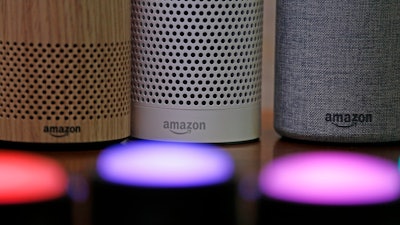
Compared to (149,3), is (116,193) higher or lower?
lower

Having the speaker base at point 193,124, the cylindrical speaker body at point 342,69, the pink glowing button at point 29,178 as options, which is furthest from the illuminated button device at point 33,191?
the cylindrical speaker body at point 342,69

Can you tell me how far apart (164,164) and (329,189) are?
0.15 m

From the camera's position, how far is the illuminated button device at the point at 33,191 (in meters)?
1.02

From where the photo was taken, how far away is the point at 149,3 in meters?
1.20

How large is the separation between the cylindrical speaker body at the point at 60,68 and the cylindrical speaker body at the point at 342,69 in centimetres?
16

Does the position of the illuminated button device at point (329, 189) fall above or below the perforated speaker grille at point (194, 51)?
below

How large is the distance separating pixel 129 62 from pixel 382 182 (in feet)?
0.85

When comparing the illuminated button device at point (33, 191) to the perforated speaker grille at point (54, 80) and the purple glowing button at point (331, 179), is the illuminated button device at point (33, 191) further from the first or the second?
the purple glowing button at point (331, 179)

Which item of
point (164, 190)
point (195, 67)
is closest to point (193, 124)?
point (195, 67)

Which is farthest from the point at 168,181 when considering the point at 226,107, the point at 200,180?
the point at 226,107

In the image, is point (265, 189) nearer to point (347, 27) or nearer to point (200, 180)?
point (200, 180)

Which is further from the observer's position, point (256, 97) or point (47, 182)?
point (256, 97)

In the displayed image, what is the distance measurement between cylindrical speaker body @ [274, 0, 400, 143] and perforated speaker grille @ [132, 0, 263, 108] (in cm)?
4

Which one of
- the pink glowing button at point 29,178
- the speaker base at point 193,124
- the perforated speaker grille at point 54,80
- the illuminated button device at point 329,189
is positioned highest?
the perforated speaker grille at point 54,80
